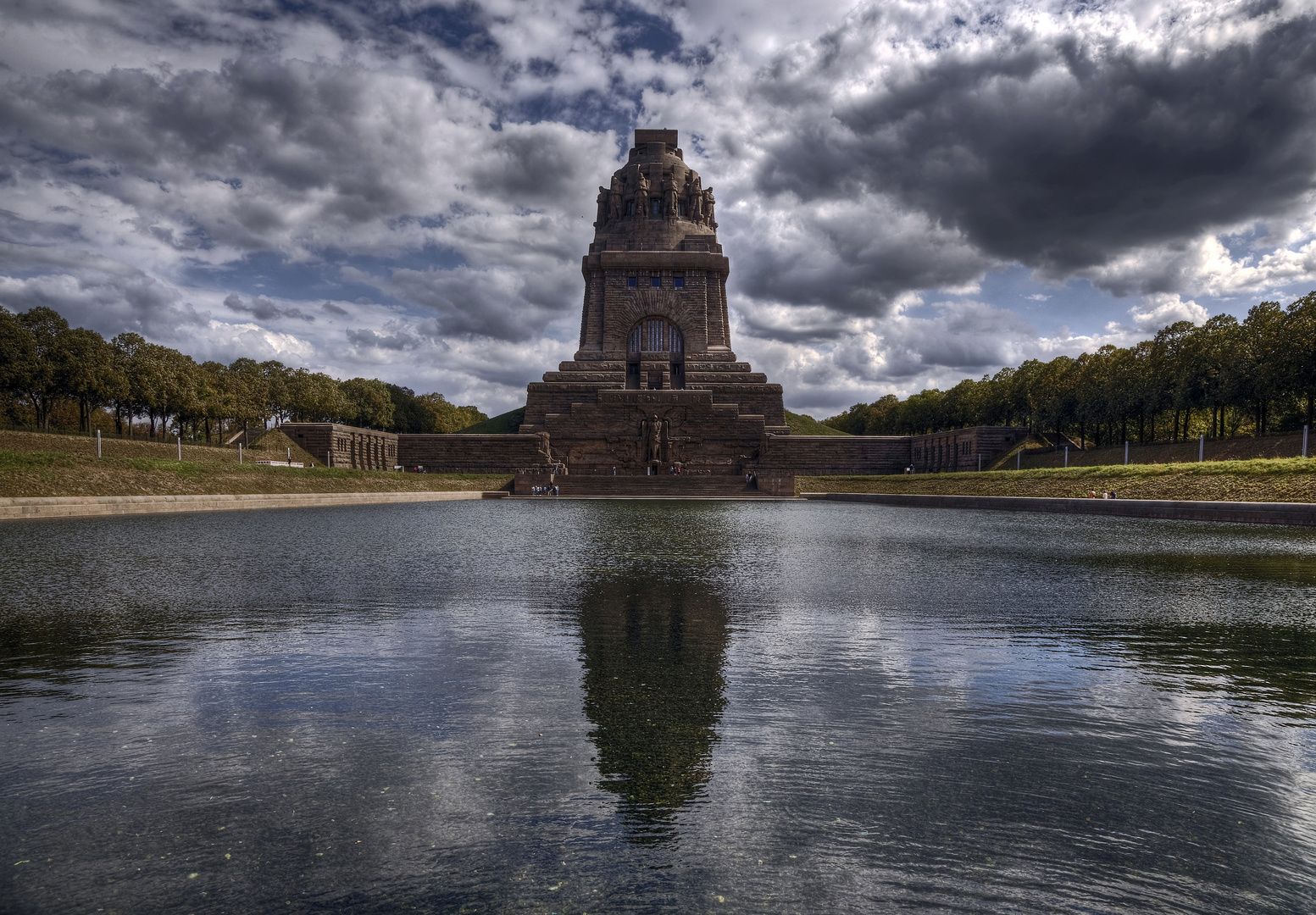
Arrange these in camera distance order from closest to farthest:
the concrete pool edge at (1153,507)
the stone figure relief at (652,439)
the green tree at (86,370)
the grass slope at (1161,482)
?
1. the concrete pool edge at (1153,507)
2. the grass slope at (1161,482)
3. the green tree at (86,370)
4. the stone figure relief at (652,439)

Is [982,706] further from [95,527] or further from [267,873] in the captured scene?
[95,527]

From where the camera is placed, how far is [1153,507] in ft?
79.7

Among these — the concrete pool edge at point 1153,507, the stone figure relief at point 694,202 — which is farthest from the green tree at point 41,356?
the stone figure relief at point 694,202

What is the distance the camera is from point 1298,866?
2.76 m

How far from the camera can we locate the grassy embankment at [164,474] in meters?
24.2

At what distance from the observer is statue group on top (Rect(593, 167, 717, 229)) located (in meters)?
73.4

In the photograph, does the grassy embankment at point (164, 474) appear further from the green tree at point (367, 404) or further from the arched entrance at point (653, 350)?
the green tree at point (367, 404)

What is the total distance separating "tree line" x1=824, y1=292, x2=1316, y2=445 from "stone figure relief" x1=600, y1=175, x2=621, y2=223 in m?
37.8

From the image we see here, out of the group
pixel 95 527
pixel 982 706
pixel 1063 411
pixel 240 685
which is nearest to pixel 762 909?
pixel 982 706

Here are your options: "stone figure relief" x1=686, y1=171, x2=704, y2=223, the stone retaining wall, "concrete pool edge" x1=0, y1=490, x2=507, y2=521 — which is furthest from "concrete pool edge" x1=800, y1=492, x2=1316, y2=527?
"stone figure relief" x1=686, y1=171, x2=704, y2=223

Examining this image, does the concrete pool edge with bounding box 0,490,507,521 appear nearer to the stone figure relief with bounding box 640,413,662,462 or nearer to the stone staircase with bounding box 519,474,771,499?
the stone staircase with bounding box 519,474,771,499

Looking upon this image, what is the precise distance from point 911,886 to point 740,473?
168ft

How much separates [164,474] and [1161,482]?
37.1 metres

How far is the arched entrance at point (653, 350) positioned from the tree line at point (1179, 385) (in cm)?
2745
